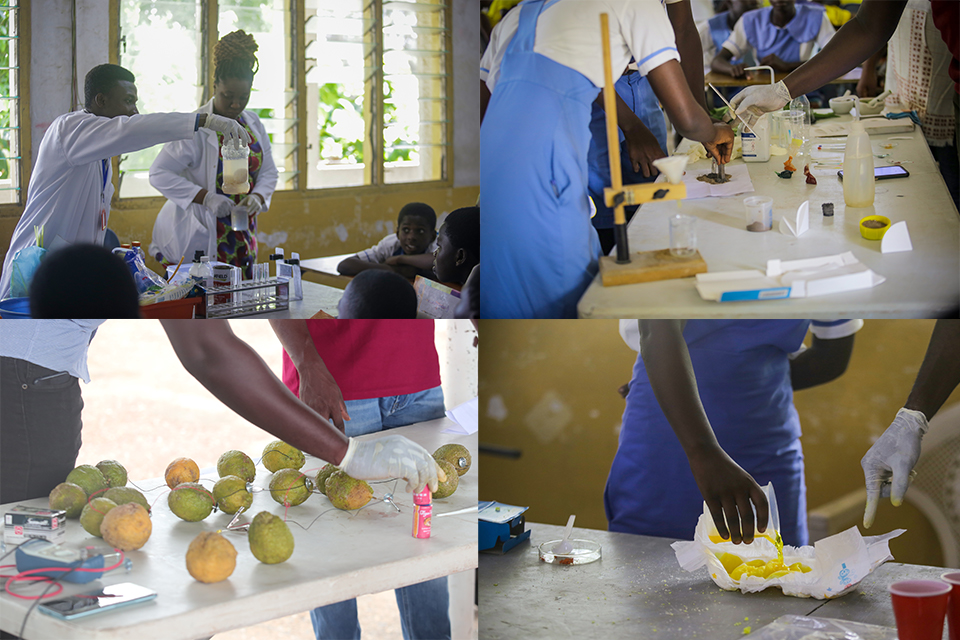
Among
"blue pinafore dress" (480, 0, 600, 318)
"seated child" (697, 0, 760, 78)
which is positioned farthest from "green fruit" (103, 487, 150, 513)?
"seated child" (697, 0, 760, 78)

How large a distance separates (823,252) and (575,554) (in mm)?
1123

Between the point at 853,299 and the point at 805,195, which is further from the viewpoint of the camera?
the point at 805,195

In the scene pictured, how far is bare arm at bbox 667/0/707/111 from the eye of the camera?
200 centimetres

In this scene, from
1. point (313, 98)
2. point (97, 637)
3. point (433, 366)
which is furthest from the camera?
point (433, 366)

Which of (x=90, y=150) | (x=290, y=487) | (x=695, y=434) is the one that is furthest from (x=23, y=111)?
(x=695, y=434)

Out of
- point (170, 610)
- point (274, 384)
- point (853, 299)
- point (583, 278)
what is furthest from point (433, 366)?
point (853, 299)

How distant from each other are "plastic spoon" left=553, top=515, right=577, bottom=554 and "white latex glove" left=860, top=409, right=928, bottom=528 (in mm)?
808

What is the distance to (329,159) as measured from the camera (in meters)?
2.19

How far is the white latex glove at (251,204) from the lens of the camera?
2.17 meters

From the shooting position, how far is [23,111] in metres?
2.10

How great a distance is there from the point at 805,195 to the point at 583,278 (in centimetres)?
60

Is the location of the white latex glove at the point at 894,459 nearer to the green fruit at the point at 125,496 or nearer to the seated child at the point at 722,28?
the seated child at the point at 722,28

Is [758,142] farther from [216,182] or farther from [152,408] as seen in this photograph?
[152,408]

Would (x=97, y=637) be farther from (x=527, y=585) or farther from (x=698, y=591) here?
(x=698, y=591)
